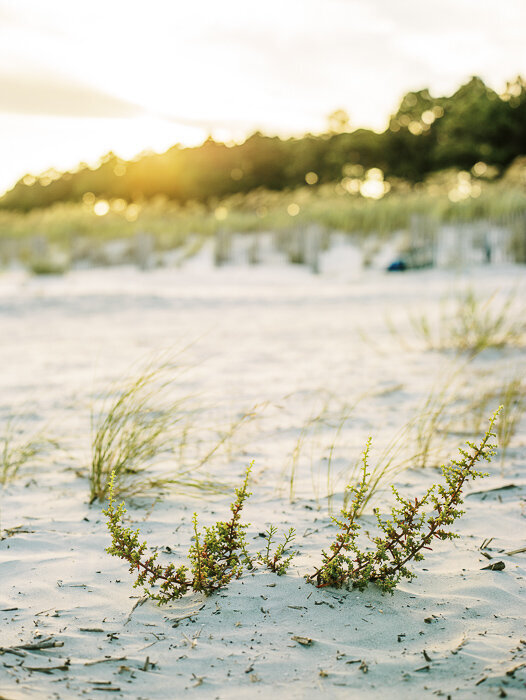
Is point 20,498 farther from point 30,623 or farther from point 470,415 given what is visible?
point 470,415

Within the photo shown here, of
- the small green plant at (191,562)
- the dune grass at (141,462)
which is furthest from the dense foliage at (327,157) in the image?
the small green plant at (191,562)

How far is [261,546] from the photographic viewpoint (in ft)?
6.63

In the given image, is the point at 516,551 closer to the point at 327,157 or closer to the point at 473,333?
the point at 473,333

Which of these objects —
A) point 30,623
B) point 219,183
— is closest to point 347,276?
point 30,623

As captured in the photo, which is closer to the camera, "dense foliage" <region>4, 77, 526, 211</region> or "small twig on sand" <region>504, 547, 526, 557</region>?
"small twig on sand" <region>504, 547, 526, 557</region>

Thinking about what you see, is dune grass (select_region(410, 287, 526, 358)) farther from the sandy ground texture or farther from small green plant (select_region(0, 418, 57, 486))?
small green plant (select_region(0, 418, 57, 486))

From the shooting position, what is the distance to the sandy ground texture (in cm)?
142

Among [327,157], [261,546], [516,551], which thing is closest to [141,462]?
[261,546]

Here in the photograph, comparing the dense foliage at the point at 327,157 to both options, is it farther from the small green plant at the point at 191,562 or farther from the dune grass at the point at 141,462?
the small green plant at the point at 191,562

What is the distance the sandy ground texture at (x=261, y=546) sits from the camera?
1423mm

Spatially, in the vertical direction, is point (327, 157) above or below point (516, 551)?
above

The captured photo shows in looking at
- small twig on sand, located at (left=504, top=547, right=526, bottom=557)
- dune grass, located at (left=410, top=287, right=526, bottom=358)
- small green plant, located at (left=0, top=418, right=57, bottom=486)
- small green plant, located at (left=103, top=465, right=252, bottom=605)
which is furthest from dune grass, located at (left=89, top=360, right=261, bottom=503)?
dune grass, located at (left=410, top=287, right=526, bottom=358)

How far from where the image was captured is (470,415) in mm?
3293

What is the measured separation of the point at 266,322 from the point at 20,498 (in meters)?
4.22
